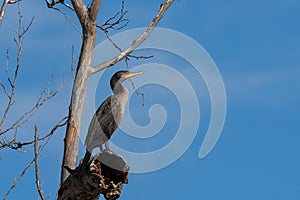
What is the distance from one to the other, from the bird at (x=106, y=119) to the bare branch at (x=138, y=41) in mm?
644

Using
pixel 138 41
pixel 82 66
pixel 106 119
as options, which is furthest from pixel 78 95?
pixel 138 41

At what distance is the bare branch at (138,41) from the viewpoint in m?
7.33

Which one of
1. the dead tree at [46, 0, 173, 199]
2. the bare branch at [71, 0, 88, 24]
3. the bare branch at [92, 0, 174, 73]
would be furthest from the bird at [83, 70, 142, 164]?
the bare branch at [71, 0, 88, 24]

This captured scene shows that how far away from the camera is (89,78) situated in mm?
7090

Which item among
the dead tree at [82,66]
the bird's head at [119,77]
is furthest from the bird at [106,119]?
the dead tree at [82,66]

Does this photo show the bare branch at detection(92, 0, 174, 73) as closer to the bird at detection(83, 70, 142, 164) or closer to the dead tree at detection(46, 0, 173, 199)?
the dead tree at detection(46, 0, 173, 199)

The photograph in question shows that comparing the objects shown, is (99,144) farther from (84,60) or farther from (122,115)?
(84,60)

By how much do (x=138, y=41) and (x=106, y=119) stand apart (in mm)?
1743

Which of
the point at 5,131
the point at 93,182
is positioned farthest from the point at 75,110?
the point at 93,182

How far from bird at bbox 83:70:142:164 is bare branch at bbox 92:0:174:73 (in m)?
0.64

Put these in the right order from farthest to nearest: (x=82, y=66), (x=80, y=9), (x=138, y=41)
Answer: (x=138, y=41) → (x=80, y=9) → (x=82, y=66)

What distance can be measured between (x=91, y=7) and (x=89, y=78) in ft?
2.72

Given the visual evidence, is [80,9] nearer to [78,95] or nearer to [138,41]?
[138,41]

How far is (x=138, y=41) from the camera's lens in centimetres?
772
